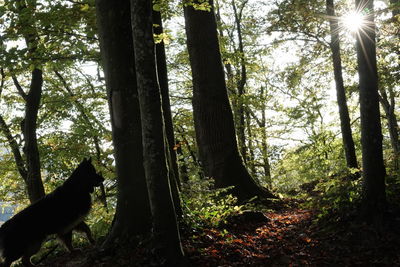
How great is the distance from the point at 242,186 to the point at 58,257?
512 centimetres

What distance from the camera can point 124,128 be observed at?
581cm

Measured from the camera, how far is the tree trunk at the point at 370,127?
585 cm

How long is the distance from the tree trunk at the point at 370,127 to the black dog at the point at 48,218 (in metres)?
4.92

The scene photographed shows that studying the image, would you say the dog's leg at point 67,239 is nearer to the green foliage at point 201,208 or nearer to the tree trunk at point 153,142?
the green foliage at point 201,208

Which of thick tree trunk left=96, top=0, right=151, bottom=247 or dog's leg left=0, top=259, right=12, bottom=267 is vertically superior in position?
thick tree trunk left=96, top=0, right=151, bottom=247

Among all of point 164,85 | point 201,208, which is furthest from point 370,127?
point 164,85

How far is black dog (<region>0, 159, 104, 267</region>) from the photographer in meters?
5.52

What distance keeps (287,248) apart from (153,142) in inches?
124

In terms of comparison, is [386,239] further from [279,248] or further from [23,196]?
[23,196]

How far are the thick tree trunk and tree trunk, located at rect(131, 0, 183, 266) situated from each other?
3.42 ft

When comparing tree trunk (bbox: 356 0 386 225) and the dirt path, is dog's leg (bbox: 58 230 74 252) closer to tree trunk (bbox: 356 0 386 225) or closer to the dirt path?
the dirt path

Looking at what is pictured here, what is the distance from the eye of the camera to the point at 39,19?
7129 mm

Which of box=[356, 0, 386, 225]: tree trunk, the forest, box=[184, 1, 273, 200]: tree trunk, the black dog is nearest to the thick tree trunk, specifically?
the forest

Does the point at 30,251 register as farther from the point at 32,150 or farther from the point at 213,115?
the point at 213,115
